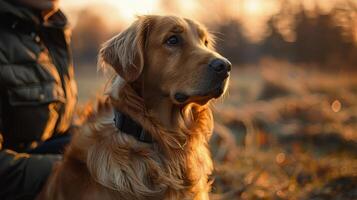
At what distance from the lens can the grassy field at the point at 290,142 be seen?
4449 millimetres

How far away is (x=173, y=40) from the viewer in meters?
3.23

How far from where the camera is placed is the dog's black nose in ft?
9.61

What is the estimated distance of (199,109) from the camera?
333 centimetres

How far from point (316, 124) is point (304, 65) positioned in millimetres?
6424

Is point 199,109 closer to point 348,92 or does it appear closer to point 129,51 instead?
point 129,51

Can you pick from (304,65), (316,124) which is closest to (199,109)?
(316,124)

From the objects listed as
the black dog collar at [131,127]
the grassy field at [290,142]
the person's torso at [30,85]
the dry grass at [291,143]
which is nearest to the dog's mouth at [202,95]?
the black dog collar at [131,127]

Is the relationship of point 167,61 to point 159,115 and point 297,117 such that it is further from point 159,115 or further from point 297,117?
point 297,117

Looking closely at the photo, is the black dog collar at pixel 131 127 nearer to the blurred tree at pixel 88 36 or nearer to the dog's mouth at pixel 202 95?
the dog's mouth at pixel 202 95

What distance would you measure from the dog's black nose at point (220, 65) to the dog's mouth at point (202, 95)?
9cm

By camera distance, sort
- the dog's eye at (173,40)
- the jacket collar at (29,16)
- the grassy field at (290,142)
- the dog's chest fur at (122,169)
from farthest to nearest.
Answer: the grassy field at (290,142)
the jacket collar at (29,16)
the dog's eye at (173,40)
the dog's chest fur at (122,169)

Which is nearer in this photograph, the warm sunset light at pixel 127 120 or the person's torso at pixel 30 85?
the warm sunset light at pixel 127 120

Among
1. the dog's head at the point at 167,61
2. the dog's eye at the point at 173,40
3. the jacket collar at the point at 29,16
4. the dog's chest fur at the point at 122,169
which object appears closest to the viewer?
the dog's chest fur at the point at 122,169

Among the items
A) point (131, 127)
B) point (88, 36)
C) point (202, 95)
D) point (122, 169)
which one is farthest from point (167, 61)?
point (88, 36)
